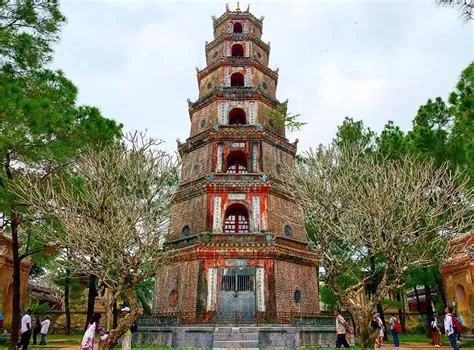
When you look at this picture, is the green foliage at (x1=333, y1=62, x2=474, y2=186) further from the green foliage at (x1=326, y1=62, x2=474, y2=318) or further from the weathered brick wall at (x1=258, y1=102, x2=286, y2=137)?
the weathered brick wall at (x1=258, y1=102, x2=286, y2=137)

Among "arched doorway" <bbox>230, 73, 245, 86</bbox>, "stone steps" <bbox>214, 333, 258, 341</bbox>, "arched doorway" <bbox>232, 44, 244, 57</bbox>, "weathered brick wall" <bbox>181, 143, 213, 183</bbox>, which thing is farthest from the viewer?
"arched doorway" <bbox>232, 44, 244, 57</bbox>

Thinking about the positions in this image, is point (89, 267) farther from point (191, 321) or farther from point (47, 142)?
point (191, 321)

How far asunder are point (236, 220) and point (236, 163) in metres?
2.92

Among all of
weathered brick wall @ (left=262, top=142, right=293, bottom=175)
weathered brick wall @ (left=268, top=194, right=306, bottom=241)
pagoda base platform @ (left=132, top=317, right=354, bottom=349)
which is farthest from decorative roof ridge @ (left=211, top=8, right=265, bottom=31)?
pagoda base platform @ (left=132, top=317, right=354, bottom=349)

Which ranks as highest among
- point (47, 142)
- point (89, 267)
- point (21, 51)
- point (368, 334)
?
point (21, 51)

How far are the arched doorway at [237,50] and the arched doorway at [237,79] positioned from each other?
5.60ft

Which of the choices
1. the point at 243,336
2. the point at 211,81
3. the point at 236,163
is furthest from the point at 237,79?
the point at 243,336

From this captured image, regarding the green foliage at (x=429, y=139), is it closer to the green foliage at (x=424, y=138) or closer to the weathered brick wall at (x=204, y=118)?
the green foliage at (x=424, y=138)

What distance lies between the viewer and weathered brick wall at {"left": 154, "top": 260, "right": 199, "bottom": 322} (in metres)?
16.5

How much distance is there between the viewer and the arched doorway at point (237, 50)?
22953 mm

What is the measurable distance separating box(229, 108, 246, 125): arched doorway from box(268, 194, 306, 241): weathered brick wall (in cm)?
458

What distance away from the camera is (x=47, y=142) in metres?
11.1

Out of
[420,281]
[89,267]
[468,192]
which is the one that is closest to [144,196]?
[89,267]

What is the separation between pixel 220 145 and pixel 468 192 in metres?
10.6
